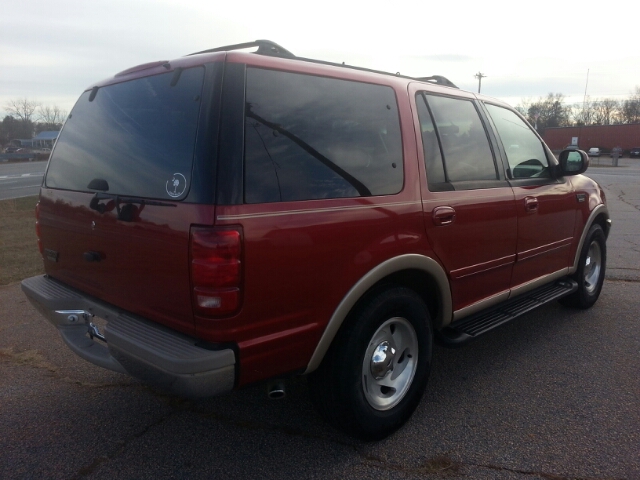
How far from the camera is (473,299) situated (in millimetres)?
3656

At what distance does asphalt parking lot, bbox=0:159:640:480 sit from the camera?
277 centimetres

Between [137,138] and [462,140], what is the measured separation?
2.10m

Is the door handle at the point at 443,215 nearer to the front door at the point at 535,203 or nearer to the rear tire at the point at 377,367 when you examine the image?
the rear tire at the point at 377,367

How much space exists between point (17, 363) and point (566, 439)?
3765mm

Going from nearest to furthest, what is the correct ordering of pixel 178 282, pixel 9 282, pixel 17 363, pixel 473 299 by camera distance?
pixel 178 282 → pixel 473 299 → pixel 17 363 → pixel 9 282

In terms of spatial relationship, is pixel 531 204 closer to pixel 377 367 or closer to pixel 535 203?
pixel 535 203

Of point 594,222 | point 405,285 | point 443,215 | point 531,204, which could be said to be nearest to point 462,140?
point 443,215

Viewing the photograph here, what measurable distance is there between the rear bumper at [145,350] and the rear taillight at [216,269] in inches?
7.8

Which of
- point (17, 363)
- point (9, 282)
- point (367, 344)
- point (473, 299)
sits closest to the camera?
point (367, 344)

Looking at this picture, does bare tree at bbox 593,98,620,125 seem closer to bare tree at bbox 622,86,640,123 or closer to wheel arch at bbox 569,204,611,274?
bare tree at bbox 622,86,640,123

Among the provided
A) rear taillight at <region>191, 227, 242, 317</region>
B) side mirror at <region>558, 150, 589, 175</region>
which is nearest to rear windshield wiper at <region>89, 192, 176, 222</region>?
rear taillight at <region>191, 227, 242, 317</region>

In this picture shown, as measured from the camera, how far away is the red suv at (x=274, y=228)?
2338mm

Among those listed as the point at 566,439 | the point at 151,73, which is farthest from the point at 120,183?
the point at 566,439

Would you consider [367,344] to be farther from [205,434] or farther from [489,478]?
[205,434]
